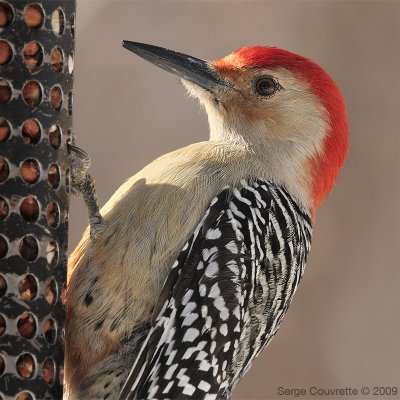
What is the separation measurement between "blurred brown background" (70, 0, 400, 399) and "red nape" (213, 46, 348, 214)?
7.50 feet

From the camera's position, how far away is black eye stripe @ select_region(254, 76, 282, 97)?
4.66m

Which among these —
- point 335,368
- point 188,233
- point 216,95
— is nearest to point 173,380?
point 188,233

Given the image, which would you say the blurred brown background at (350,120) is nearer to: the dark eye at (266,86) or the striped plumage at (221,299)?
the dark eye at (266,86)

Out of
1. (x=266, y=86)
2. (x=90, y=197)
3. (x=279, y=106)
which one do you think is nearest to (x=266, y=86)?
(x=266, y=86)

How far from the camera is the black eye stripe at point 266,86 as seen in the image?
466cm

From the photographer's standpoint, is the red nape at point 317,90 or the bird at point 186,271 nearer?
the bird at point 186,271

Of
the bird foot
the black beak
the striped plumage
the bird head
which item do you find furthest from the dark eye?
the bird foot

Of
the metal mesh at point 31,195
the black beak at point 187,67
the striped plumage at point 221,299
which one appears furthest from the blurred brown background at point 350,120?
the metal mesh at point 31,195

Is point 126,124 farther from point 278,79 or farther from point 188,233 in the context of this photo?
point 188,233

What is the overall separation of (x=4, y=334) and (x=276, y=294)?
131cm

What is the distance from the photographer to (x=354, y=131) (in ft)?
23.6

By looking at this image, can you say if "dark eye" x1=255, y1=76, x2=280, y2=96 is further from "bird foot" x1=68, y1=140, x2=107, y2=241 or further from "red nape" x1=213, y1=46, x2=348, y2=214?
"bird foot" x1=68, y1=140, x2=107, y2=241

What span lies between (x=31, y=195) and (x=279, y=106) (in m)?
1.64

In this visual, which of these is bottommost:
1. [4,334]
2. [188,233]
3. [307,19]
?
[4,334]
